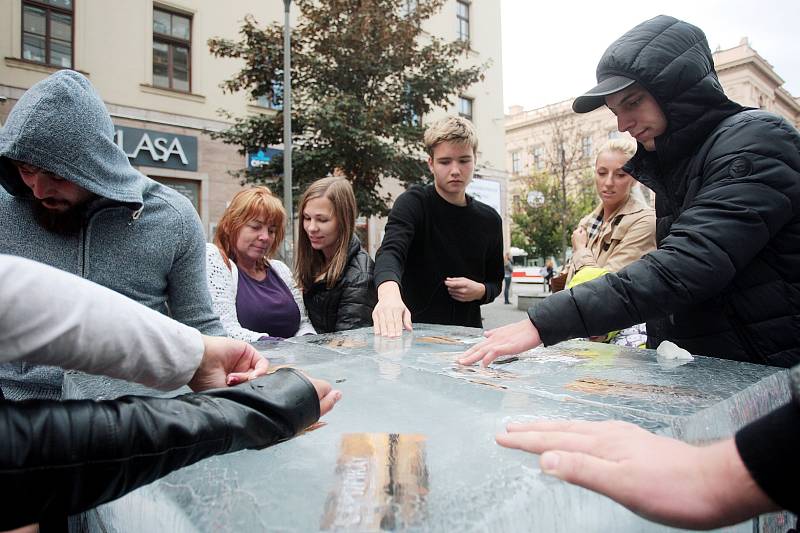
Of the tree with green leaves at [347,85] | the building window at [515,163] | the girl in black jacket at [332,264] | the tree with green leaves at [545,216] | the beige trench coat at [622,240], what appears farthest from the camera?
the building window at [515,163]

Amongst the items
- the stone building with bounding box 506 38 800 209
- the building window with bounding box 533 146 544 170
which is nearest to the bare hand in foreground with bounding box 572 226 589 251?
the building window with bounding box 533 146 544 170

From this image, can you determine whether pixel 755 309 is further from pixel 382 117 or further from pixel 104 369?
pixel 382 117

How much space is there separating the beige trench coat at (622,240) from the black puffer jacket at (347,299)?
1060 mm

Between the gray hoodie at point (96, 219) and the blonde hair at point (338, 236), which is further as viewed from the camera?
the blonde hair at point (338, 236)

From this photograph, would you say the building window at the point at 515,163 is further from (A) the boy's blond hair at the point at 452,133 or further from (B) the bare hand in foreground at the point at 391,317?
(B) the bare hand in foreground at the point at 391,317

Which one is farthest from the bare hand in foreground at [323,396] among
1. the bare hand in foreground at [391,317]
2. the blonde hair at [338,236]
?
the blonde hair at [338,236]

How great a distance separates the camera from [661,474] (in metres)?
0.63

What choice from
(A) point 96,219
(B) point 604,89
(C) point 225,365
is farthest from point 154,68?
(C) point 225,365

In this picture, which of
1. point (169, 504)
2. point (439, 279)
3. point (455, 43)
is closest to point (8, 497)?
point (169, 504)

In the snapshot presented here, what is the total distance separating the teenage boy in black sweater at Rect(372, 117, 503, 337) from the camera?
8.00 feet

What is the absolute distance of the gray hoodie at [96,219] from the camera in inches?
52.9

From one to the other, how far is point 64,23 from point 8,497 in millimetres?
12384

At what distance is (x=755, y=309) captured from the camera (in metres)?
1.28

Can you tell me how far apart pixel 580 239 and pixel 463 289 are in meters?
0.83
